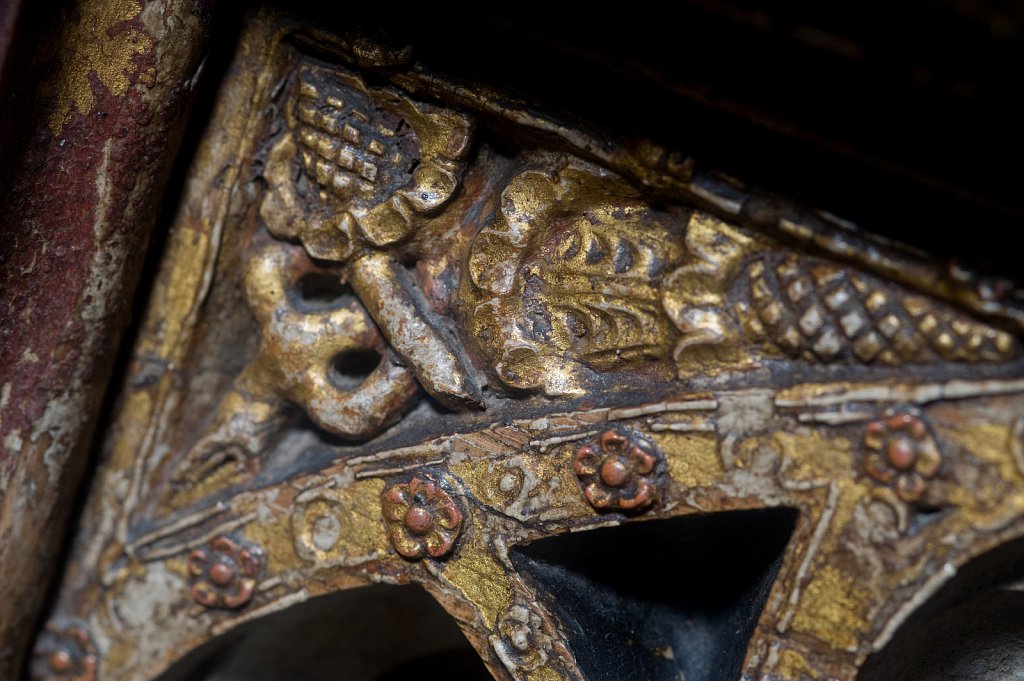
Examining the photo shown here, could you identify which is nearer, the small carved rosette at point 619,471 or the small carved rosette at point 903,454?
the small carved rosette at point 903,454

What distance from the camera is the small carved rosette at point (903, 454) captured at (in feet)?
2.96

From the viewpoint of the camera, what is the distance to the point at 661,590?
1.19 meters

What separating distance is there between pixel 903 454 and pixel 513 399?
427 mm

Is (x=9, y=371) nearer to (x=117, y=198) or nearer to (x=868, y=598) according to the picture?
(x=117, y=198)

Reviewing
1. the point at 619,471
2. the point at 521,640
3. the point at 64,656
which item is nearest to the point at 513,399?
the point at 619,471

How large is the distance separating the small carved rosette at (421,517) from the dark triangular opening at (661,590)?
90mm

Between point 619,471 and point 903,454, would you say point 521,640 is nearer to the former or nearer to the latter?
point 619,471

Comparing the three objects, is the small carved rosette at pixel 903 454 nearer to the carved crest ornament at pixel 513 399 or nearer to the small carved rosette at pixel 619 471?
the carved crest ornament at pixel 513 399

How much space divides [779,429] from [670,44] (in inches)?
15.3

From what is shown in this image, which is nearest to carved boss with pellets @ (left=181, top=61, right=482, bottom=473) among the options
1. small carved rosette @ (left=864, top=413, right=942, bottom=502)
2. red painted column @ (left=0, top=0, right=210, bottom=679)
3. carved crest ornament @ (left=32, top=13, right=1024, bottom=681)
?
carved crest ornament @ (left=32, top=13, right=1024, bottom=681)

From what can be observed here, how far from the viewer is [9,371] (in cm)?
120

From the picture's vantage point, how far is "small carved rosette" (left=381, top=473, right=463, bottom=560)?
3.69 feet

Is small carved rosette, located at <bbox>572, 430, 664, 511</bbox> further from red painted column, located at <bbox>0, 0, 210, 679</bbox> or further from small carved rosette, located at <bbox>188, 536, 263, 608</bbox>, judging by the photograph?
red painted column, located at <bbox>0, 0, 210, 679</bbox>

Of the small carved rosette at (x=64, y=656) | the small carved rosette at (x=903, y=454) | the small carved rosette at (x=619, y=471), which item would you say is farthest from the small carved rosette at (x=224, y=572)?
the small carved rosette at (x=903, y=454)
